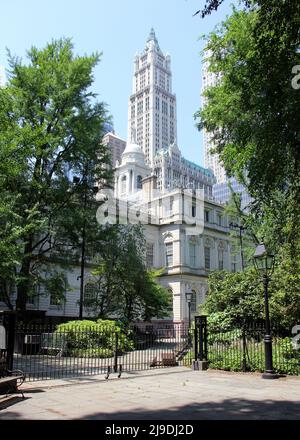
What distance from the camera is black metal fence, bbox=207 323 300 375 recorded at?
14003 millimetres

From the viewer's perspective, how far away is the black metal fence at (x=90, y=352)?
1595 centimetres

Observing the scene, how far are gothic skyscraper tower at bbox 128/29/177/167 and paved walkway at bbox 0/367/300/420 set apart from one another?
144 m

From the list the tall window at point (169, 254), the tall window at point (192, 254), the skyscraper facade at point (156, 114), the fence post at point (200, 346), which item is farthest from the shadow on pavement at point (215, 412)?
the skyscraper facade at point (156, 114)

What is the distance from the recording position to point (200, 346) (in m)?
15.5

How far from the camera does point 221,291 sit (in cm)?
2252

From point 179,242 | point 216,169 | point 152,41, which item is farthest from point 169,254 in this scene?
point 152,41

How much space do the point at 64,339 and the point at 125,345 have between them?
3839 millimetres

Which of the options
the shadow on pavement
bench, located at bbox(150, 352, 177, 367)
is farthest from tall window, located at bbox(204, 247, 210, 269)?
the shadow on pavement

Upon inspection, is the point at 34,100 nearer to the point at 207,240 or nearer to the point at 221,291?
the point at 221,291

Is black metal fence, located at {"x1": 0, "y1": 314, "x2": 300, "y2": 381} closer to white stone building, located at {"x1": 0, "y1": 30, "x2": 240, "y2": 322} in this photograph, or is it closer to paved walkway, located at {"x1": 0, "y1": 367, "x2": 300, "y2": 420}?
paved walkway, located at {"x1": 0, "y1": 367, "x2": 300, "y2": 420}

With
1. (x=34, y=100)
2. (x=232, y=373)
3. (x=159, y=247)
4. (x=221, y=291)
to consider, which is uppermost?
(x=34, y=100)

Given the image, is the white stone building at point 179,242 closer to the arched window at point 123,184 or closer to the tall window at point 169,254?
the tall window at point 169,254

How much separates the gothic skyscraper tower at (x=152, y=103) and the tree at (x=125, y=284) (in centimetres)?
12441
